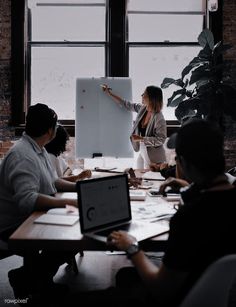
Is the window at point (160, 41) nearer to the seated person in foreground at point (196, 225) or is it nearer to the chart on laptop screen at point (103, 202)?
the chart on laptop screen at point (103, 202)

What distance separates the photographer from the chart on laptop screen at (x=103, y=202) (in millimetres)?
1831

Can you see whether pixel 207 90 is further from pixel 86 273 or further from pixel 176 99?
pixel 86 273

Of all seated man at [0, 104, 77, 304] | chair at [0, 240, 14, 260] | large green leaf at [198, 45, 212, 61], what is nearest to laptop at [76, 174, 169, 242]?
seated man at [0, 104, 77, 304]

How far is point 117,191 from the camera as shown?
1993 millimetres

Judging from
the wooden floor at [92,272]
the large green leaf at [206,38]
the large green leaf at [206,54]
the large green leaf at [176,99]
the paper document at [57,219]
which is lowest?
the wooden floor at [92,272]

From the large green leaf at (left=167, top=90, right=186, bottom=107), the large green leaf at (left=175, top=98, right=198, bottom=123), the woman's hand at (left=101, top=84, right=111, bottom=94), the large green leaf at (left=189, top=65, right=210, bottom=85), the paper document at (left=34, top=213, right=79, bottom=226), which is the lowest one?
the paper document at (left=34, top=213, right=79, bottom=226)

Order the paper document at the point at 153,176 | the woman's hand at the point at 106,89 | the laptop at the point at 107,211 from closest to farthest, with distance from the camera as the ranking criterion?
the laptop at the point at 107,211, the paper document at the point at 153,176, the woman's hand at the point at 106,89

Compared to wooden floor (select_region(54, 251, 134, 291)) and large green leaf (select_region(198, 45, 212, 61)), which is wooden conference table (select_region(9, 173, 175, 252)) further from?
large green leaf (select_region(198, 45, 212, 61))

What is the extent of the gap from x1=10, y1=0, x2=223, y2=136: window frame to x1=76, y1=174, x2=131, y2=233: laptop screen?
12.4 feet

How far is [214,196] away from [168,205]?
1.14 metres

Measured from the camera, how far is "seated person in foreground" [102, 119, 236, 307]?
4.18 ft

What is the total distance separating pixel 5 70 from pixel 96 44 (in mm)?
1228

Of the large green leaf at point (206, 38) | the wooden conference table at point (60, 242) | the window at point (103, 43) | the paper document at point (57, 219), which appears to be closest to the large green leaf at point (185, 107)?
the large green leaf at point (206, 38)

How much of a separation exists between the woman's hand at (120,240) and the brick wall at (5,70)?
171 inches
